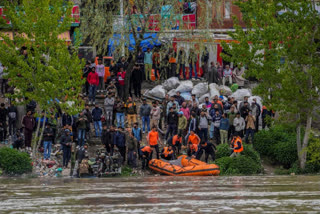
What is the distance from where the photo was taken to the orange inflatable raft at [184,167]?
3225 centimetres

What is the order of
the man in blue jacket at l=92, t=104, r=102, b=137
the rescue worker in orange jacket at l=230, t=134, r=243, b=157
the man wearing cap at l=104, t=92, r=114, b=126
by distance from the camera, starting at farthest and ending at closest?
1. the man wearing cap at l=104, t=92, r=114, b=126
2. the man in blue jacket at l=92, t=104, r=102, b=137
3. the rescue worker in orange jacket at l=230, t=134, r=243, b=157

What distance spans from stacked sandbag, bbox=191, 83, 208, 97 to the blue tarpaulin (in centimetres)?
280

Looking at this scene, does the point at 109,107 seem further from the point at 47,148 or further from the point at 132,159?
the point at 47,148

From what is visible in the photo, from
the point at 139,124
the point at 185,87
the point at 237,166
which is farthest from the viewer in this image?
the point at 185,87

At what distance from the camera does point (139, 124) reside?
38000 millimetres

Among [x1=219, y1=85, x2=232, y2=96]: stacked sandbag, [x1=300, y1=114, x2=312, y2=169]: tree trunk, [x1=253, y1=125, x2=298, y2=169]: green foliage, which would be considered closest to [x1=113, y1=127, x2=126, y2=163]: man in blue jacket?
[x1=253, y1=125, x2=298, y2=169]: green foliage

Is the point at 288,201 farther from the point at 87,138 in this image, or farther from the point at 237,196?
the point at 87,138

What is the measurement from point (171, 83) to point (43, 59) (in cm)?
940

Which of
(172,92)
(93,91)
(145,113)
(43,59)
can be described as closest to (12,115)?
(43,59)

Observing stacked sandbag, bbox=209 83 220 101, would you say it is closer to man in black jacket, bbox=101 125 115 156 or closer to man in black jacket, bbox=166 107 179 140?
man in black jacket, bbox=166 107 179 140

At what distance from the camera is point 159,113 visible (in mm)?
36375

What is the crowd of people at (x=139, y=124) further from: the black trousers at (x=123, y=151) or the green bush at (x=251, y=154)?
the green bush at (x=251, y=154)

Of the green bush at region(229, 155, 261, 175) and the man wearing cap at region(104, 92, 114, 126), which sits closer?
the green bush at region(229, 155, 261, 175)

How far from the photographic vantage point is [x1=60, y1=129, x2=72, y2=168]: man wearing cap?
107 feet
